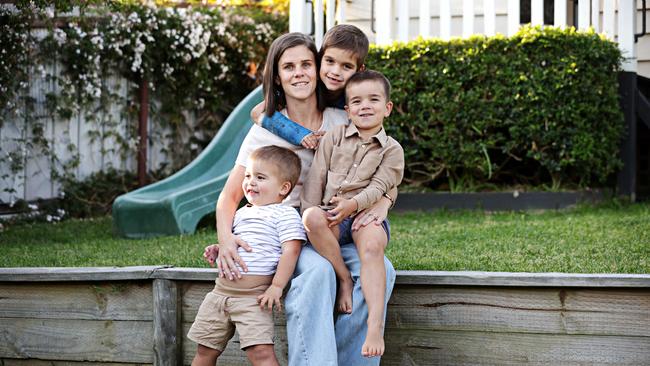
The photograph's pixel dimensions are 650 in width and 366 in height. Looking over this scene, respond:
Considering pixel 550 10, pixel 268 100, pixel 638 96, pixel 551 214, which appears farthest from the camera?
pixel 550 10

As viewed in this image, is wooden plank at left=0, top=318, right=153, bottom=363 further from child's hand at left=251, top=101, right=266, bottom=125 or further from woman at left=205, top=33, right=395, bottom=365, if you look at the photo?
child's hand at left=251, top=101, right=266, bottom=125

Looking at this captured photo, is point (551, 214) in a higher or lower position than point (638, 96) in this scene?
lower

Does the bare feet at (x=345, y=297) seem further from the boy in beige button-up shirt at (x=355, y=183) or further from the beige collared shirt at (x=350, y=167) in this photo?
the beige collared shirt at (x=350, y=167)

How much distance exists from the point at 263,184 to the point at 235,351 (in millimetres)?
698

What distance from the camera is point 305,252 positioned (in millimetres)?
3186

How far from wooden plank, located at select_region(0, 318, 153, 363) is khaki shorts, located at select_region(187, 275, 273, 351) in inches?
17.0

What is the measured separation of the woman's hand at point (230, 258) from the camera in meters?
3.14

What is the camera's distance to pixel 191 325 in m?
3.52

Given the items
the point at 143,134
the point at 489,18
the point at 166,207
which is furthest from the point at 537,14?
the point at 143,134

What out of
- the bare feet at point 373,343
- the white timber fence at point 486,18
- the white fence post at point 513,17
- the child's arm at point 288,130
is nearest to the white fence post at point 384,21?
the white timber fence at point 486,18

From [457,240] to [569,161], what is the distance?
1.68m

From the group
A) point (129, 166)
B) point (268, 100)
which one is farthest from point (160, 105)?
point (268, 100)

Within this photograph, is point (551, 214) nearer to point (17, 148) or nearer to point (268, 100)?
point (268, 100)

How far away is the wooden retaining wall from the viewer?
122 inches
